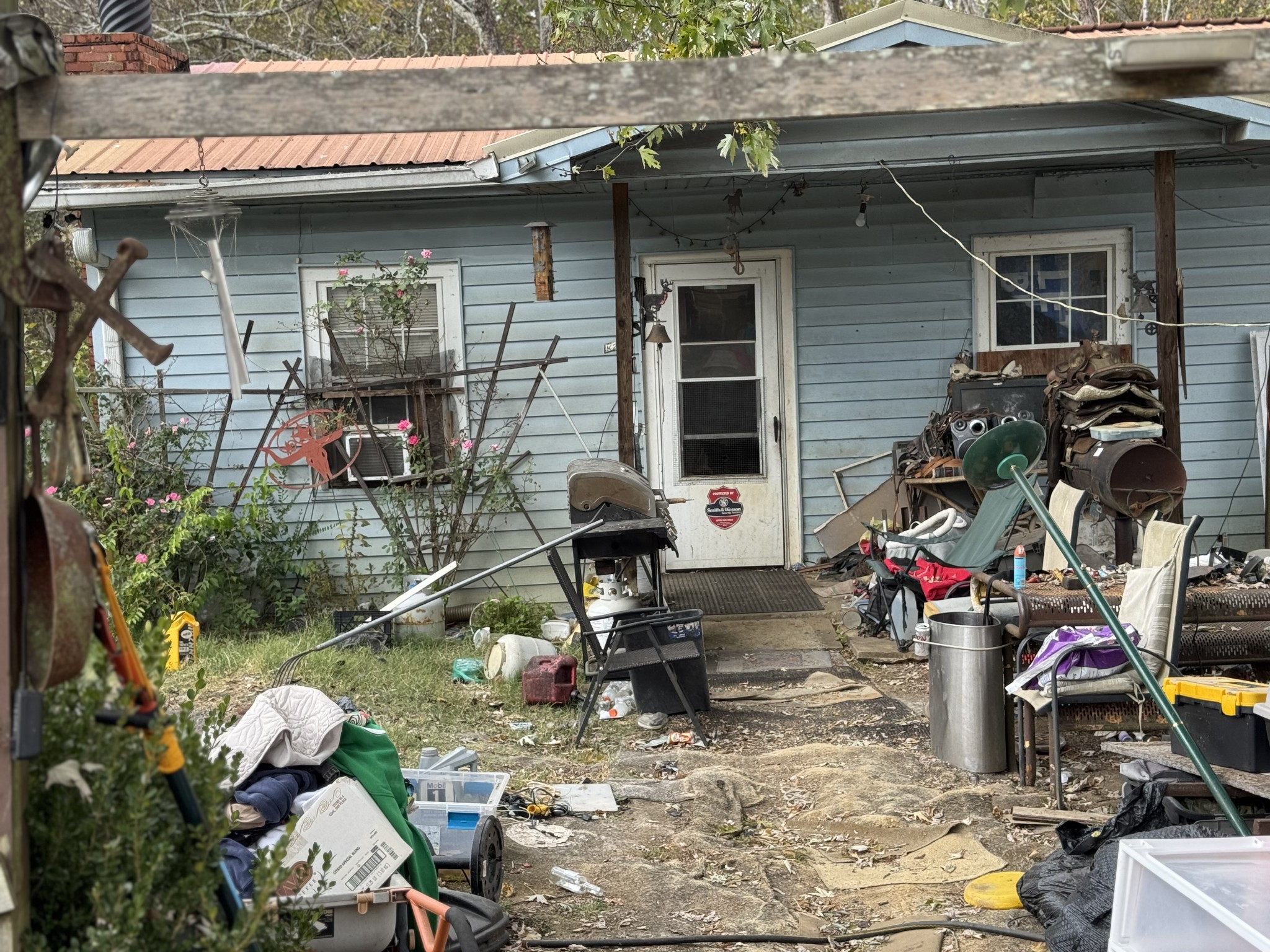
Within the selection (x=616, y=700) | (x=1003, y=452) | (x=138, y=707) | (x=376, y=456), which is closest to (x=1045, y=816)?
(x=1003, y=452)

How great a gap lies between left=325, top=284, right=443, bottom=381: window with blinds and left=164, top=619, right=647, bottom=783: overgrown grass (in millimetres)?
2009

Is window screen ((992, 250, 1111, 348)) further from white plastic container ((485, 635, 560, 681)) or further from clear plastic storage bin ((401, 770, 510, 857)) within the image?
clear plastic storage bin ((401, 770, 510, 857))

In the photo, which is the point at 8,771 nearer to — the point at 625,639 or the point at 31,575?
the point at 31,575

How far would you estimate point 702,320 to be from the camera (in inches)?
377

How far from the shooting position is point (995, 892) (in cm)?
430

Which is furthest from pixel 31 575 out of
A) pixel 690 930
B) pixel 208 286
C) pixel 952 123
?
pixel 208 286

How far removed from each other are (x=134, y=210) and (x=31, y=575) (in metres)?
7.59

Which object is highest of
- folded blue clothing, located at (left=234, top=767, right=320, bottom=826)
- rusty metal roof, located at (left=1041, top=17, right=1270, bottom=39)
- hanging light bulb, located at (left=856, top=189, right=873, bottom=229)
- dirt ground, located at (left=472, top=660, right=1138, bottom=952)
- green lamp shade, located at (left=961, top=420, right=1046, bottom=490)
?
rusty metal roof, located at (left=1041, top=17, right=1270, bottom=39)

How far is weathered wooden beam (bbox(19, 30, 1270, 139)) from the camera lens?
7.49 ft

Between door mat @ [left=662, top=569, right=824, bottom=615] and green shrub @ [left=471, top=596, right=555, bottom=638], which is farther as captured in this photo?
door mat @ [left=662, top=569, right=824, bottom=615]

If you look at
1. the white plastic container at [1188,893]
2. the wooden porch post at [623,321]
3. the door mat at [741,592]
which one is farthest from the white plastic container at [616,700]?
the white plastic container at [1188,893]

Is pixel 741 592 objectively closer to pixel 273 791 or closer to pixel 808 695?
pixel 808 695

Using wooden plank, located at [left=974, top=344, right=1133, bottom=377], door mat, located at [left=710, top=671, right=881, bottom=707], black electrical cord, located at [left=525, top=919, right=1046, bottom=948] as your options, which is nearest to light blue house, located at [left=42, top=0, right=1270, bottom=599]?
wooden plank, located at [left=974, top=344, right=1133, bottom=377]

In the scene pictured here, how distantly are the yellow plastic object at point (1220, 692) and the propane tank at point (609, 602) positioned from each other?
11.4ft
